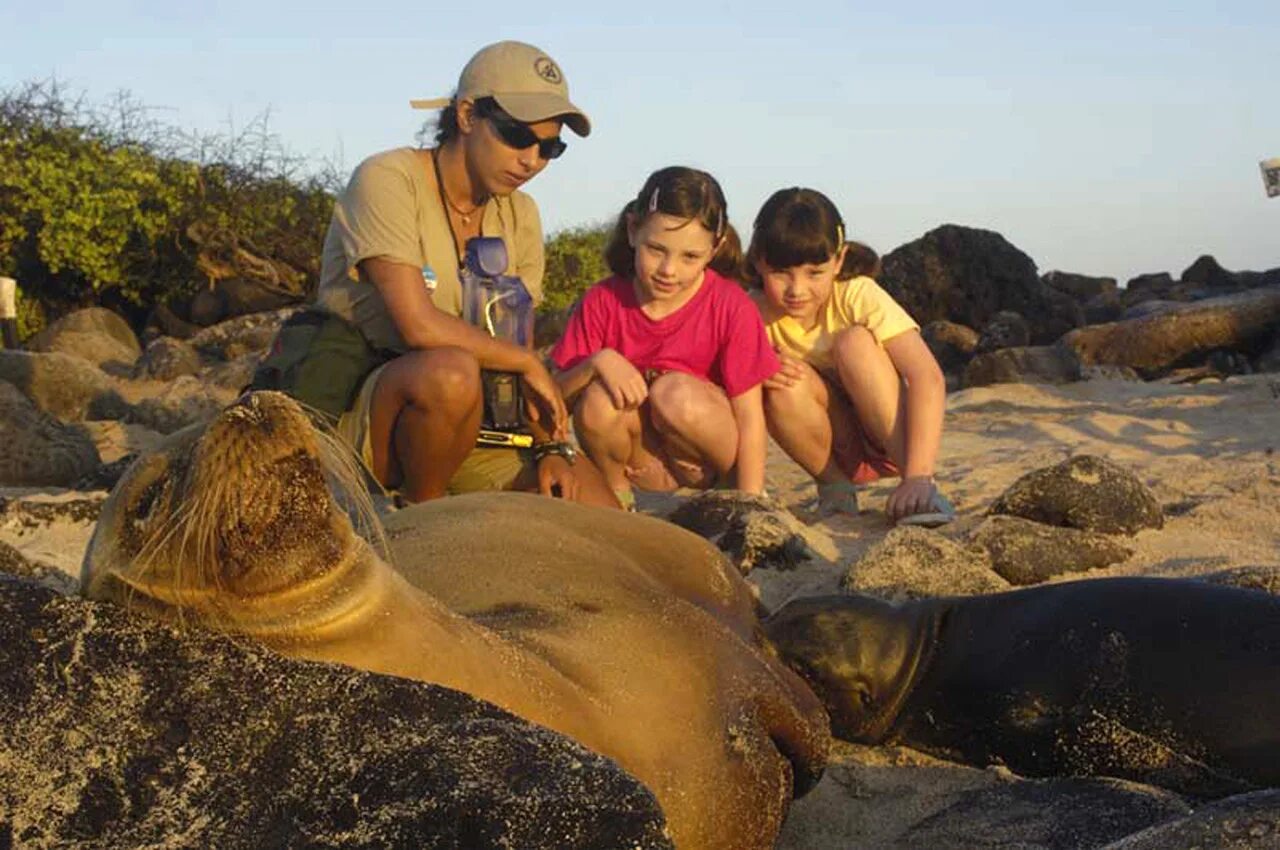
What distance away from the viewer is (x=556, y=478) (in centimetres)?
549

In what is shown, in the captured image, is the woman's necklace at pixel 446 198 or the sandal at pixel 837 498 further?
the sandal at pixel 837 498

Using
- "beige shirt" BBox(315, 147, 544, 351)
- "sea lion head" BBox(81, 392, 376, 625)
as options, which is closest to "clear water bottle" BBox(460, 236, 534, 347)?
"beige shirt" BBox(315, 147, 544, 351)

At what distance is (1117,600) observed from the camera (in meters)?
3.51

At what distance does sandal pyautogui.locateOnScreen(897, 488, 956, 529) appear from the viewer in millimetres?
5688

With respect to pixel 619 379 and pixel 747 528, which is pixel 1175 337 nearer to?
pixel 619 379

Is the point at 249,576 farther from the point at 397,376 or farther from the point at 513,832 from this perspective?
the point at 397,376

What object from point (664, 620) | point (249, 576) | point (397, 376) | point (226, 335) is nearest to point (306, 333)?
point (397, 376)

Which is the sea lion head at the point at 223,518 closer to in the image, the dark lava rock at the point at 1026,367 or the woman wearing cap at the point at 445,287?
the woman wearing cap at the point at 445,287

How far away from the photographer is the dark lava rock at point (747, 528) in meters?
5.09

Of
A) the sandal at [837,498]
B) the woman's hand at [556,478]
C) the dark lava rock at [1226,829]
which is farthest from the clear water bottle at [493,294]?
the dark lava rock at [1226,829]

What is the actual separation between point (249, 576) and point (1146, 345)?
11.7m

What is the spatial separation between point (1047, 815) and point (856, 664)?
2.47ft

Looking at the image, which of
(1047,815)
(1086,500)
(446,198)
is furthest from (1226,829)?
(446,198)

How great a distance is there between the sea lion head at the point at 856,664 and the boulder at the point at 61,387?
22.0ft
